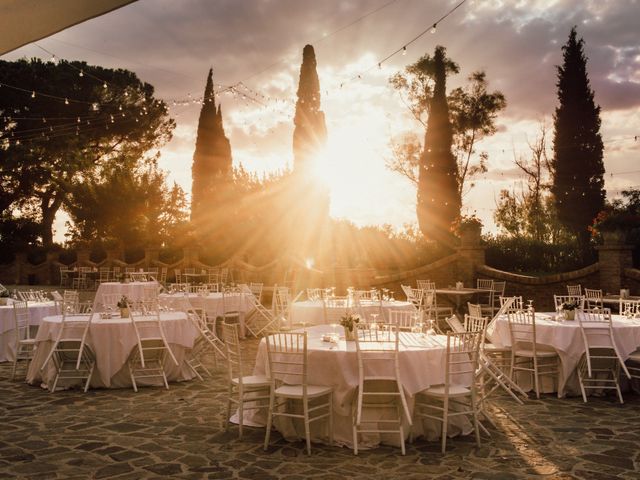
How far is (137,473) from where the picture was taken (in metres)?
4.44

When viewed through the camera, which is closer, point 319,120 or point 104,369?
point 104,369

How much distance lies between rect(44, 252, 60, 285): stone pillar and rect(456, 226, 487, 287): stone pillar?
63.0 ft

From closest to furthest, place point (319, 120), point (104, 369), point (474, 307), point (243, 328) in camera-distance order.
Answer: point (104, 369), point (474, 307), point (243, 328), point (319, 120)

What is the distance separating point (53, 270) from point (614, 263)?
23562mm

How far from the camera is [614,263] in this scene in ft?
47.6

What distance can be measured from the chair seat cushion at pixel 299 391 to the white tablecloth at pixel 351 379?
78mm

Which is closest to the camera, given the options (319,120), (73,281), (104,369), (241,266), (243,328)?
(104,369)

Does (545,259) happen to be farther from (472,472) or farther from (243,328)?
(472,472)

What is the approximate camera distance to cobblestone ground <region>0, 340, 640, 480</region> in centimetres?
448

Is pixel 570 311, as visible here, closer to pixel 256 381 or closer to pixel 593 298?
pixel 593 298

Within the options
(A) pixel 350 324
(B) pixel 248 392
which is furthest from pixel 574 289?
(B) pixel 248 392

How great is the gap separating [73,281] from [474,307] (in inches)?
814

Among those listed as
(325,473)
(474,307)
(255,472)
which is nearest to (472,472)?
(325,473)

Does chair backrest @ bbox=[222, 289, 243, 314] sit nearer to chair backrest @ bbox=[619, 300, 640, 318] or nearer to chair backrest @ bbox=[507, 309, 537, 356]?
chair backrest @ bbox=[507, 309, 537, 356]
